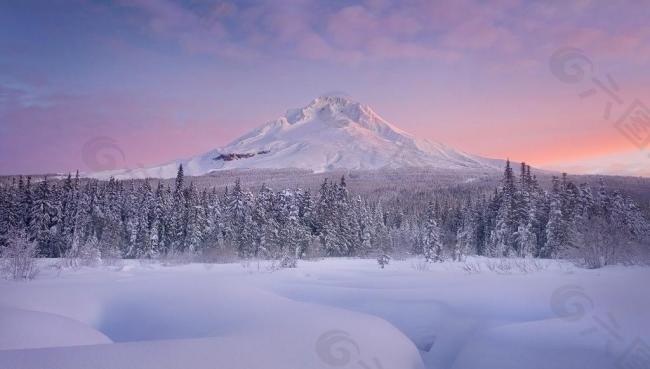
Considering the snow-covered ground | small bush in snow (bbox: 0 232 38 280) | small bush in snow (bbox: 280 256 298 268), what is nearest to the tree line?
small bush in snow (bbox: 280 256 298 268)

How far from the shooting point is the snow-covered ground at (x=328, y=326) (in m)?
5.20

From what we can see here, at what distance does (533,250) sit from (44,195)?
52526mm

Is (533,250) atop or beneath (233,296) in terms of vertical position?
beneath

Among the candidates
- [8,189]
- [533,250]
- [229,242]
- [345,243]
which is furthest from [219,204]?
[533,250]

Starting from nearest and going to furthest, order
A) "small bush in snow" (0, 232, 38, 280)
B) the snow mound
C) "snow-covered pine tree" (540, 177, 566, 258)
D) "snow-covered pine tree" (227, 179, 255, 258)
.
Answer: the snow mound
"small bush in snow" (0, 232, 38, 280)
"snow-covered pine tree" (540, 177, 566, 258)
"snow-covered pine tree" (227, 179, 255, 258)

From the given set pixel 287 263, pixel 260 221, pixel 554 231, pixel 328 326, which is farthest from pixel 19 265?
pixel 554 231

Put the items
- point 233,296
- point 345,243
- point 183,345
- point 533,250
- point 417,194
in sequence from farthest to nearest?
point 417,194 → point 345,243 → point 533,250 → point 233,296 → point 183,345

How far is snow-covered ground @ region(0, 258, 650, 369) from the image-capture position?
5203 millimetres

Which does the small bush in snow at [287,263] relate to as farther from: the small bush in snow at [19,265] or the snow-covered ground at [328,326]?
the small bush in snow at [19,265]

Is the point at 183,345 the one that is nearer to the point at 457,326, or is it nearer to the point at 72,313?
the point at 72,313

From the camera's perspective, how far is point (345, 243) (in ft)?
159

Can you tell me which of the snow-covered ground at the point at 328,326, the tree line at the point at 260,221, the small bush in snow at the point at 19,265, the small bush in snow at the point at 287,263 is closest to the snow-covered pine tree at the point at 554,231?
the tree line at the point at 260,221

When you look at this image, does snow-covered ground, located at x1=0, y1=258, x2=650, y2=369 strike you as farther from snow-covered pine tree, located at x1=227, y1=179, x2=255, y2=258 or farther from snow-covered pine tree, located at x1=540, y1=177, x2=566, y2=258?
snow-covered pine tree, located at x1=227, y1=179, x2=255, y2=258

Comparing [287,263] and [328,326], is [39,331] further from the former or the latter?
[287,263]
